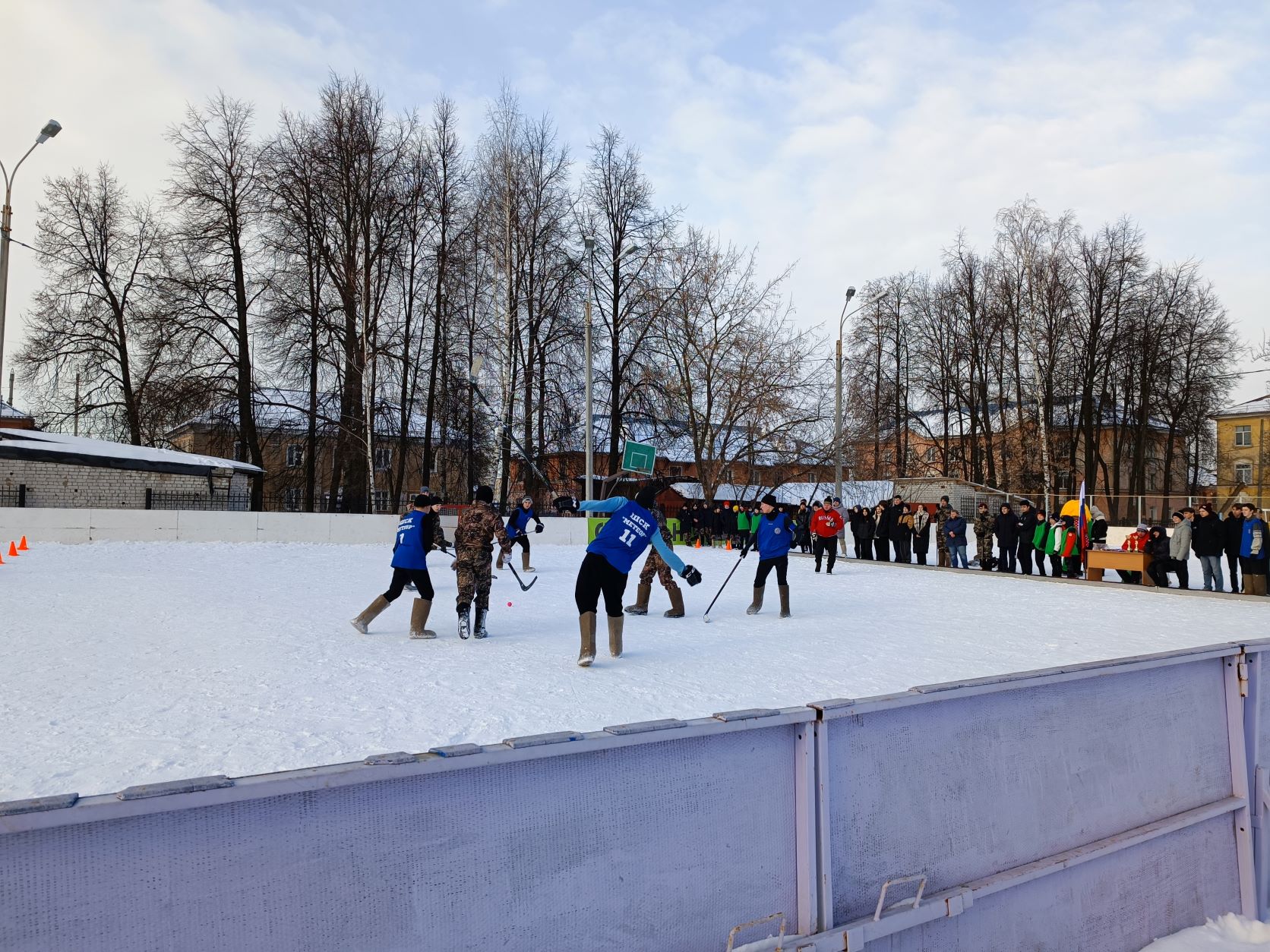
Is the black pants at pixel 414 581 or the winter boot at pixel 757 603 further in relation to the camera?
the winter boot at pixel 757 603

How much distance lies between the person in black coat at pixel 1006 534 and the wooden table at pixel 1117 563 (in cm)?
207

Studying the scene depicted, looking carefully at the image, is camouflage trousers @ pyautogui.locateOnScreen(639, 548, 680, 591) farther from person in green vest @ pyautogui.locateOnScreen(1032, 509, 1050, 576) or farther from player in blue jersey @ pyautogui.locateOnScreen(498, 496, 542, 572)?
person in green vest @ pyautogui.locateOnScreen(1032, 509, 1050, 576)

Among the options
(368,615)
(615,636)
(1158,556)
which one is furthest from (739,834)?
(1158,556)

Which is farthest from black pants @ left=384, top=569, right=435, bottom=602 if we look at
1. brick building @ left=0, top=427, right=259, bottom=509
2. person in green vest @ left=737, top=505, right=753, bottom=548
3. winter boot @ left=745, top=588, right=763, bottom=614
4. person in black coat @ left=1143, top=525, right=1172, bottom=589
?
brick building @ left=0, top=427, right=259, bottom=509

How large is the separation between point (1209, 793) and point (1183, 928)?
651 mm

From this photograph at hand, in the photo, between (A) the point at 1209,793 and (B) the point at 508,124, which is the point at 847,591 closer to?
(A) the point at 1209,793

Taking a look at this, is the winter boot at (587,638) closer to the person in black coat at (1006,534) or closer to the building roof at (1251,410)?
the person in black coat at (1006,534)

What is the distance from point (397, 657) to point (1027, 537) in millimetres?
15304

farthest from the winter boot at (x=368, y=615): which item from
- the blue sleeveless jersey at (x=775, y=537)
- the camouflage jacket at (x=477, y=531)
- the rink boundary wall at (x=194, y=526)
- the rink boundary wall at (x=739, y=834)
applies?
the rink boundary wall at (x=194, y=526)

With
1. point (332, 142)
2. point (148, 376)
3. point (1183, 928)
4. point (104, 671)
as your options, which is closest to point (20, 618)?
point (104, 671)

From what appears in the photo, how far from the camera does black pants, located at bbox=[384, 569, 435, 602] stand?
914 cm

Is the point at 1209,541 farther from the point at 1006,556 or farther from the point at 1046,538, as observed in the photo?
the point at 1006,556

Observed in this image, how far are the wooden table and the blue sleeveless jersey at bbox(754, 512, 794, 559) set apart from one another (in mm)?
8780

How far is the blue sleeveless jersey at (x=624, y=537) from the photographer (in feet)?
25.8
